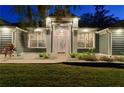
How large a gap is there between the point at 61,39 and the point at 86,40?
97 centimetres

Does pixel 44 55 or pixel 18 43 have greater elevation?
pixel 18 43

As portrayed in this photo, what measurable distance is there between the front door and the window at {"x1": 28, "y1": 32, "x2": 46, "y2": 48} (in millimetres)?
443

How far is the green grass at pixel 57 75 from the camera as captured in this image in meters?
9.88

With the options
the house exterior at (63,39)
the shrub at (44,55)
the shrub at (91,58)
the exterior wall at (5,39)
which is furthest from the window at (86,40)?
the exterior wall at (5,39)

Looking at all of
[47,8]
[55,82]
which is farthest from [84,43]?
[47,8]

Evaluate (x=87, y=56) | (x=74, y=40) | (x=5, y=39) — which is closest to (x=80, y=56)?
(x=87, y=56)

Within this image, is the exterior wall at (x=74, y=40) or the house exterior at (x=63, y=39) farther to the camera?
the exterior wall at (x=74, y=40)

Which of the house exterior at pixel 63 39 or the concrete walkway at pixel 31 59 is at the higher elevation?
the house exterior at pixel 63 39

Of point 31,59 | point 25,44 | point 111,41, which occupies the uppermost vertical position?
point 111,41

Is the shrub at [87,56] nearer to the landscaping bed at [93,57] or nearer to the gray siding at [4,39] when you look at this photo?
the landscaping bed at [93,57]

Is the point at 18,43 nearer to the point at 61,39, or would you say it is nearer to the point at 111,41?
the point at 61,39

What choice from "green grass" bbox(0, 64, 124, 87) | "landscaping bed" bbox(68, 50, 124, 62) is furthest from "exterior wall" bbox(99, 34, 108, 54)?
"green grass" bbox(0, 64, 124, 87)

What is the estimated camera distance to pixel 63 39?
11.7 metres

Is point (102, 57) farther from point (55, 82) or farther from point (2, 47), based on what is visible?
point (2, 47)
